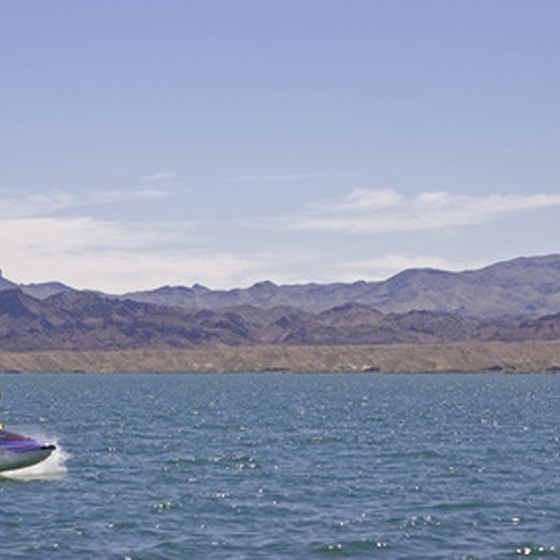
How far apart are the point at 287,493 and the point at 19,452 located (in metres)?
13.1

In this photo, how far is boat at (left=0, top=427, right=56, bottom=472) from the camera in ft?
172

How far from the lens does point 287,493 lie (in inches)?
1903

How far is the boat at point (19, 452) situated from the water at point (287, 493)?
2.53 feet

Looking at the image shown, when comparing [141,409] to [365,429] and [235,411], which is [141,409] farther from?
[365,429]

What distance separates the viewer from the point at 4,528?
40.2m

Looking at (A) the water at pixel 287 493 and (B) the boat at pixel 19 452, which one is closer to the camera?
(A) the water at pixel 287 493

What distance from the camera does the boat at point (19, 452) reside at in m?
52.5

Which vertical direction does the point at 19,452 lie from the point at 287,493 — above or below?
above

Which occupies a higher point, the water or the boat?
the boat

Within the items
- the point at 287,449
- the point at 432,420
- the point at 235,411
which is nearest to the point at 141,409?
the point at 235,411

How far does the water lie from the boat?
2.53 ft

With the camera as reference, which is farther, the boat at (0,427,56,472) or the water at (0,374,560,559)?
the boat at (0,427,56,472)

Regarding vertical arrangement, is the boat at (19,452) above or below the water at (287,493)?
above

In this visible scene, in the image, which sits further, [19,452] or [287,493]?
[19,452]
